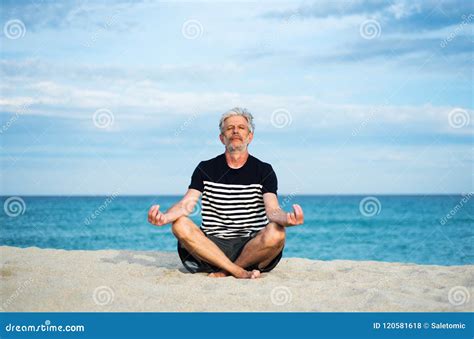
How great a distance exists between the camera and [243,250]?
16.3 ft

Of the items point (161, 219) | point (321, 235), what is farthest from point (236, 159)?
point (321, 235)

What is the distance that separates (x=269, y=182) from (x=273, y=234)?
536 mm

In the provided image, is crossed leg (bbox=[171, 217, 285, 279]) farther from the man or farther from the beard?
the beard

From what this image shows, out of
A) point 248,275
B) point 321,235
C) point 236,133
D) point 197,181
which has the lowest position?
point 248,275

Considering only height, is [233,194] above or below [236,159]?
below

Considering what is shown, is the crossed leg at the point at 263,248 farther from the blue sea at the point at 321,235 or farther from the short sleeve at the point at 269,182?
the blue sea at the point at 321,235

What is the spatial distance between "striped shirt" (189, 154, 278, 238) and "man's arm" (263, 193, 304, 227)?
0.09 metres

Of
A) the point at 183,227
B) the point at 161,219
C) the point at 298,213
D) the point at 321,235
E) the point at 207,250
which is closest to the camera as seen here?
the point at 298,213

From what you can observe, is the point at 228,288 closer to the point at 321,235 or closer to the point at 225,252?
the point at 225,252

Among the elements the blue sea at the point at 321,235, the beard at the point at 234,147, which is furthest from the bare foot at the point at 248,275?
the blue sea at the point at 321,235

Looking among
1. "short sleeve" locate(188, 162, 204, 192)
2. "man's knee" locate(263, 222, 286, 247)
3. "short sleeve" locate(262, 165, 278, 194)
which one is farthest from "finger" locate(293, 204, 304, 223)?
"short sleeve" locate(188, 162, 204, 192)
